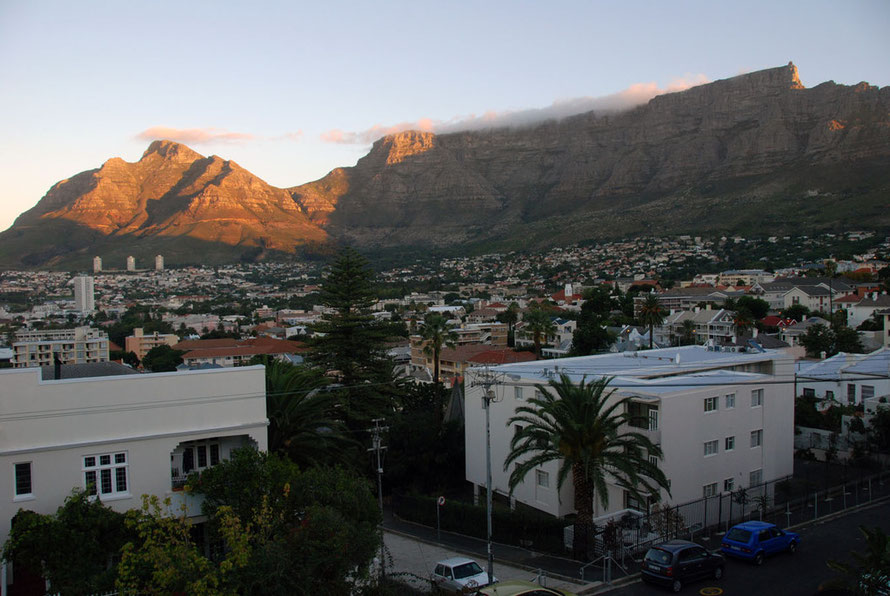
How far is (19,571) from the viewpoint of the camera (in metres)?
14.6

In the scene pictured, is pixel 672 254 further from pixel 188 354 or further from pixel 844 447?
pixel 844 447

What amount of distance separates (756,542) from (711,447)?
18.8ft

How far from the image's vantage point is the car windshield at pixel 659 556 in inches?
684

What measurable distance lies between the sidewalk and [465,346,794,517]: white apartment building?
3.47 metres

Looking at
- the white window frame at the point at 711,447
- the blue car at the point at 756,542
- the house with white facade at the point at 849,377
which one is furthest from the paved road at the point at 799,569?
the house with white facade at the point at 849,377

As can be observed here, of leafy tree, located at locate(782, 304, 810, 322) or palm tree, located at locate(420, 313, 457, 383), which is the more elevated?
palm tree, located at locate(420, 313, 457, 383)

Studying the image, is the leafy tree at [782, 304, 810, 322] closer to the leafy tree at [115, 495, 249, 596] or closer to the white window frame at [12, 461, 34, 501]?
the leafy tree at [115, 495, 249, 596]

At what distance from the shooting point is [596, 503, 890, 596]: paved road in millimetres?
17359

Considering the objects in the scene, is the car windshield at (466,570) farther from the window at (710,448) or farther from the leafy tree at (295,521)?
the window at (710,448)

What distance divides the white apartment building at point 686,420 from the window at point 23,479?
38.6 ft

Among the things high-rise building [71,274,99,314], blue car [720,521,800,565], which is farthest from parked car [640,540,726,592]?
high-rise building [71,274,99,314]

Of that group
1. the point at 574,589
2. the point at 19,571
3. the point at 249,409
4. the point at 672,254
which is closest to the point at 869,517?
the point at 574,589

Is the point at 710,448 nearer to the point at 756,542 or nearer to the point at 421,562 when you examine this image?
the point at 756,542

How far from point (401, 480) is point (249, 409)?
1452cm
